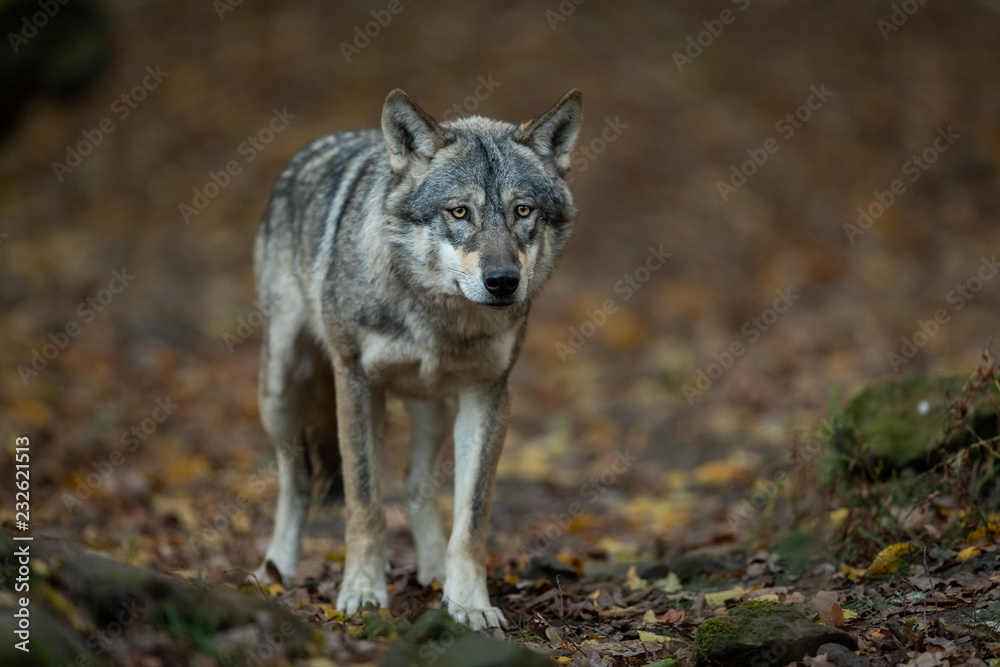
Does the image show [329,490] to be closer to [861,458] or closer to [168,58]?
[861,458]

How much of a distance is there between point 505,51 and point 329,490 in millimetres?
11142

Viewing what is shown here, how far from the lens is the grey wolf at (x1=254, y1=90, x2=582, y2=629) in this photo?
467 cm

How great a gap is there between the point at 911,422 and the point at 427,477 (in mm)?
2891

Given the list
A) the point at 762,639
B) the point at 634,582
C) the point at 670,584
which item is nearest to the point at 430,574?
the point at 634,582

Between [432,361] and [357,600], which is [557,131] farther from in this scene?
[357,600]

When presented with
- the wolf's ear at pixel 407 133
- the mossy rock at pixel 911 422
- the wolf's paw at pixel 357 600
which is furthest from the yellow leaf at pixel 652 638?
the wolf's ear at pixel 407 133

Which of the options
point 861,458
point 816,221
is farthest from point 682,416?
point 816,221

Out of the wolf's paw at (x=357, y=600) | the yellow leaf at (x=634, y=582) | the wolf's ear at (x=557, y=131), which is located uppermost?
the wolf's ear at (x=557, y=131)

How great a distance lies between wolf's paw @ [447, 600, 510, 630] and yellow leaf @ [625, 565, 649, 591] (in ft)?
2.87

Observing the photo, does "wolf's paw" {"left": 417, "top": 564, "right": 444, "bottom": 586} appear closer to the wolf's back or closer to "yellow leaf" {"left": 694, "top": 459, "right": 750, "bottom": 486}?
the wolf's back

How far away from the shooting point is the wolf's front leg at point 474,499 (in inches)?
183

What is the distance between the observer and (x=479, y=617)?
4547 mm

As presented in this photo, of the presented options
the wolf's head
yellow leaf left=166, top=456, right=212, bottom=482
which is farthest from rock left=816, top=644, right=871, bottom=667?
yellow leaf left=166, top=456, right=212, bottom=482

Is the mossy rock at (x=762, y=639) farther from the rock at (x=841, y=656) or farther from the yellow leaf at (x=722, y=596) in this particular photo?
the yellow leaf at (x=722, y=596)
